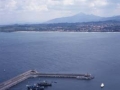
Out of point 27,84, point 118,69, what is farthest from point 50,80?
point 118,69

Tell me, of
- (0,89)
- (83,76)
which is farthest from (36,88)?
Result: (83,76)

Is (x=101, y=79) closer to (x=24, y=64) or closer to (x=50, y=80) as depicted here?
(x=50, y=80)

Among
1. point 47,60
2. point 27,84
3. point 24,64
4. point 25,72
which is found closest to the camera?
point 27,84

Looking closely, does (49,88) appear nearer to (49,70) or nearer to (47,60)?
(49,70)

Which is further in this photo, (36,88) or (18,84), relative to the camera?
(18,84)

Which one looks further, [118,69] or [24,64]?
[24,64]

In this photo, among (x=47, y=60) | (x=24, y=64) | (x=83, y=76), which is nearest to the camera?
(x=83, y=76)

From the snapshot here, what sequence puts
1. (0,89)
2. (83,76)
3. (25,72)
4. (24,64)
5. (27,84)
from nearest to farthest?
(0,89), (27,84), (83,76), (25,72), (24,64)

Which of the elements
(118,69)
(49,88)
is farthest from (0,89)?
(118,69)

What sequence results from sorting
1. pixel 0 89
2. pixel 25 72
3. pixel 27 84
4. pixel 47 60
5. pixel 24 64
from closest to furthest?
pixel 0 89 < pixel 27 84 < pixel 25 72 < pixel 24 64 < pixel 47 60
